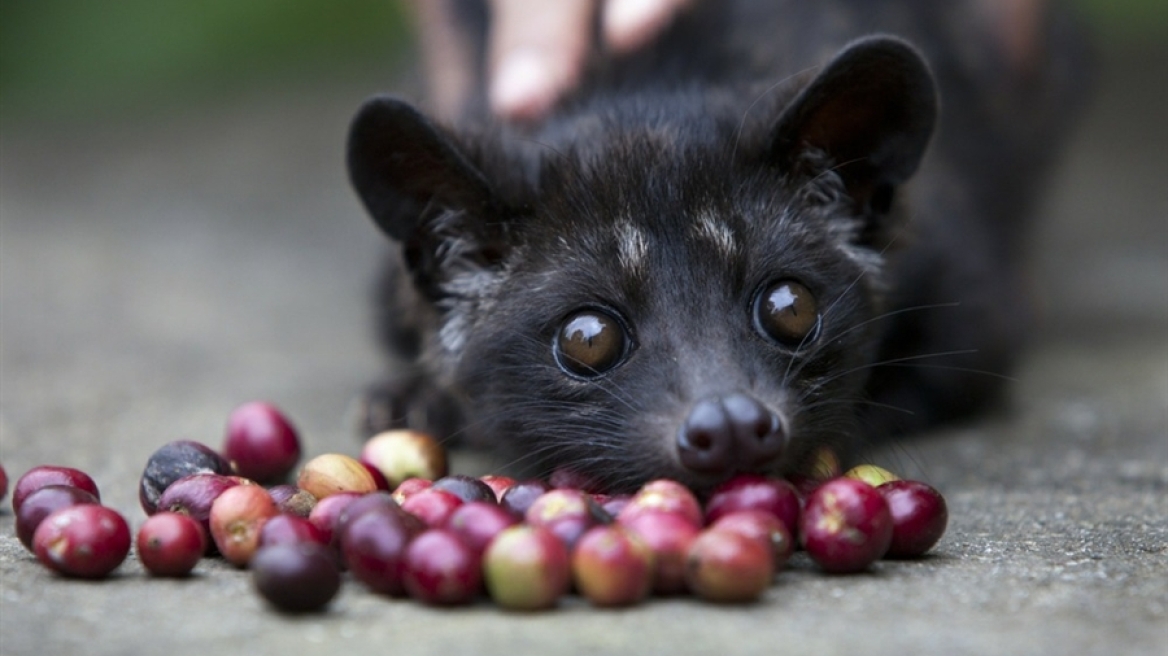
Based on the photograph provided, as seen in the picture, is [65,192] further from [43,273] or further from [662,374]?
[662,374]

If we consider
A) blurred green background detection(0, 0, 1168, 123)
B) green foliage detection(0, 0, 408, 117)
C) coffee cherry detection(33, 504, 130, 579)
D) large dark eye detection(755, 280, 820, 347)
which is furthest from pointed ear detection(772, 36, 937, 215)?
green foliage detection(0, 0, 408, 117)

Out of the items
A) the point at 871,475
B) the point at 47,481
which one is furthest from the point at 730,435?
the point at 47,481

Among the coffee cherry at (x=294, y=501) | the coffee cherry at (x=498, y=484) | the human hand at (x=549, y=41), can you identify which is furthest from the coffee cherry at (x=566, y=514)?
the human hand at (x=549, y=41)

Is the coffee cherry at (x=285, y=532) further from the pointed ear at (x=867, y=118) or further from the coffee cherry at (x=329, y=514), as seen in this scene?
the pointed ear at (x=867, y=118)

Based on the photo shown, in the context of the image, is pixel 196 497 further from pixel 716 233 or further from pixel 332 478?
pixel 716 233

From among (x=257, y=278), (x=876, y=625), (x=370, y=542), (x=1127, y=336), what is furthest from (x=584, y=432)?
(x=257, y=278)
